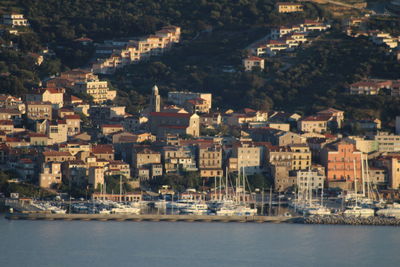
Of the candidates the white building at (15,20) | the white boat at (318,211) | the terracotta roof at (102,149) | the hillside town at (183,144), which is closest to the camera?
the white boat at (318,211)

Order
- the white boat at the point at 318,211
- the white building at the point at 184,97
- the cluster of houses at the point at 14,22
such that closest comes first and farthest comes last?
the white boat at the point at 318,211 < the white building at the point at 184,97 < the cluster of houses at the point at 14,22

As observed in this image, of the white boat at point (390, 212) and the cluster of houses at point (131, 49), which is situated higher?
the cluster of houses at point (131, 49)

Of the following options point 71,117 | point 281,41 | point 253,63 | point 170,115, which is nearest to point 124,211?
point 71,117

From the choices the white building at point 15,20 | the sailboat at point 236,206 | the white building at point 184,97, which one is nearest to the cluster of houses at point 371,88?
the white building at point 184,97

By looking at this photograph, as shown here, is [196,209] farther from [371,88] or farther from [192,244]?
[371,88]

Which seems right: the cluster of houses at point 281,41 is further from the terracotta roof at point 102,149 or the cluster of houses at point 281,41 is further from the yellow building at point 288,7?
the terracotta roof at point 102,149
